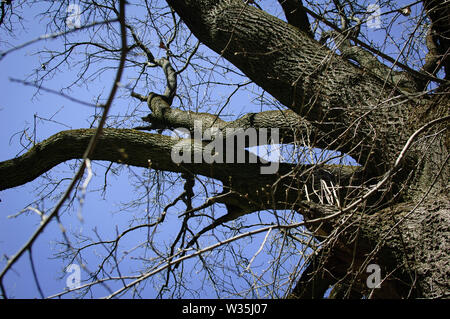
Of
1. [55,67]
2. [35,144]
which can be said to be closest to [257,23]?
[35,144]

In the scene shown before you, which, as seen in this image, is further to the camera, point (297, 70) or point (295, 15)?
point (295, 15)

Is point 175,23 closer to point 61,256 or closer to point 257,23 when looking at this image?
point 257,23

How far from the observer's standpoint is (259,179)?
3141 mm

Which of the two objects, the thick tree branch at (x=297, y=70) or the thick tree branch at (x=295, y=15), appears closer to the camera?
the thick tree branch at (x=297, y=70)

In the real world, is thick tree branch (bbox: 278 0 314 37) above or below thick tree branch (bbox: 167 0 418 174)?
above

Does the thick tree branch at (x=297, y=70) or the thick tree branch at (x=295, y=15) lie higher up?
the thick tree branch at (x=295, y=15)

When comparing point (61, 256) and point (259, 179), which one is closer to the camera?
point (259, 179)

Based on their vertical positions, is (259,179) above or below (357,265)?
above

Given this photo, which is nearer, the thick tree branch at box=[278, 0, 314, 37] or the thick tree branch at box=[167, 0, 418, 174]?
the thick tree branch at box=[167, 0, 418, 174]

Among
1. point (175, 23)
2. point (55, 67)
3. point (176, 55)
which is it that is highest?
point (175, 23)

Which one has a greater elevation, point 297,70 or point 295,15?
point 295,15
